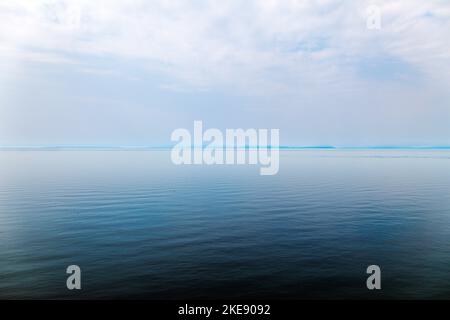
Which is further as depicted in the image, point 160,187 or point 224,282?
point 160,187

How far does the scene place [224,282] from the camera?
18625 millimetres

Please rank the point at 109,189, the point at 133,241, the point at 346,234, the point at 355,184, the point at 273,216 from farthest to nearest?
the point at 355,184, the point at 109,189, the point at 273,216, the point at 346,234, the point at 133,241

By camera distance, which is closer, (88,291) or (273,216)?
(88,291)
